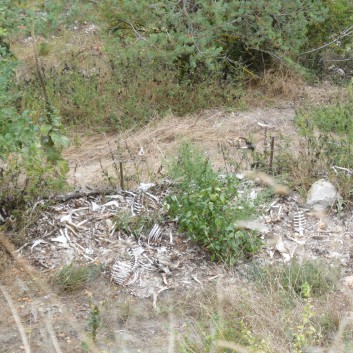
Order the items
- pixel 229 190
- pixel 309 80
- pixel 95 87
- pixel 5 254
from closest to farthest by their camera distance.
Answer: pixel 5 254 < pixel 229 190 < pixel 95 87 < pixel 309 80

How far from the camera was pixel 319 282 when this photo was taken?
407cm

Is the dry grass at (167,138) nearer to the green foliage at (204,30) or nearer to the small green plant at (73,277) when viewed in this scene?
the green foliage at (204,30)

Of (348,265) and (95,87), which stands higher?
(95,87)

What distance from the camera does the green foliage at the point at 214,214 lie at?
4.43 meters

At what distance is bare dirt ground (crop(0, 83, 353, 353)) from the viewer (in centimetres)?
372

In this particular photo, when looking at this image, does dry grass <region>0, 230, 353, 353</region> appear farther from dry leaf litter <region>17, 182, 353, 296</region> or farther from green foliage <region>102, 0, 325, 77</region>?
green foliage <region>102, 0, 325, 77</region>

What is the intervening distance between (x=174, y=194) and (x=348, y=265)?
4.44ft

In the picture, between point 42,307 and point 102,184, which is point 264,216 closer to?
point 102,184

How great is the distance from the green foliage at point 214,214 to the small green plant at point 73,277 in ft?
2.46

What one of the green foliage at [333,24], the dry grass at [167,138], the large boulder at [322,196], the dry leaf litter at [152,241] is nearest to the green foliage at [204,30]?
the green foliage at [333,24]

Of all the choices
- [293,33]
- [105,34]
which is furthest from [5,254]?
[293,33]

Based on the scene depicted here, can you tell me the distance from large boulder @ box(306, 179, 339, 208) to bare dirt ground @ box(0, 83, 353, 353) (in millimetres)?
115

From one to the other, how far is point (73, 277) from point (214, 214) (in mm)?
1036

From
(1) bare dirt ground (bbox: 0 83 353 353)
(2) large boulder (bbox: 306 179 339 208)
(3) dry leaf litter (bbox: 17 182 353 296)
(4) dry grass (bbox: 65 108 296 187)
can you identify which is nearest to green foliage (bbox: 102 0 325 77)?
(4) dry grass (bbox: 65 108 296 187)
